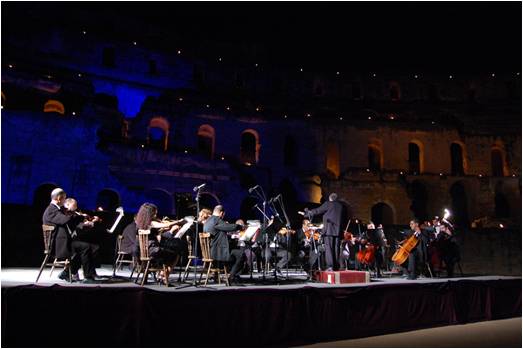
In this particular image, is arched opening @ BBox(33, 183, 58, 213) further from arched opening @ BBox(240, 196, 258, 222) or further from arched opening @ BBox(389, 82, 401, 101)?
arched opening @ BBox(389, 82, 401, 101)

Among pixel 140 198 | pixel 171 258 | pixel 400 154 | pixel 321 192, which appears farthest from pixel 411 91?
pixel 171 258

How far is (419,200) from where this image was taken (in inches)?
1192

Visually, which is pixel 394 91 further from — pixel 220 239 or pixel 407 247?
pixel 220 239

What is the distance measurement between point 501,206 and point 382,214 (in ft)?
31.3

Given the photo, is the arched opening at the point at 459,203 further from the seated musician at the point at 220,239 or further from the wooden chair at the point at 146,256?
the wooden chair at the point at 146,256

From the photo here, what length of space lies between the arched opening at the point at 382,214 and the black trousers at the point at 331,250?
21.1 metres

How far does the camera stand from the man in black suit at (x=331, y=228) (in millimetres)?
9203

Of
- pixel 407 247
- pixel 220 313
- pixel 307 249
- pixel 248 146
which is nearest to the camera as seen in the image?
pixel 220 313

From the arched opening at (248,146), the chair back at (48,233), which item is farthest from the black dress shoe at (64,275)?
the arched opening at (248,146)

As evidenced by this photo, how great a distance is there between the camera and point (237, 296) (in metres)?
6.43

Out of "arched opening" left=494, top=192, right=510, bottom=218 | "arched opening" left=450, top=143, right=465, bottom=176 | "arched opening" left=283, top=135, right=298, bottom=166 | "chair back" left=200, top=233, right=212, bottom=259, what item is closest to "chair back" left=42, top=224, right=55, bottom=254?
"chair back" left=200, top=233, right=212, bottom=259

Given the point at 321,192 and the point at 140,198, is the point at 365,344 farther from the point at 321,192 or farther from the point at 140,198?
the point at 321,192

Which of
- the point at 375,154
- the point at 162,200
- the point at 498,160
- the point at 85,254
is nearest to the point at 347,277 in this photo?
the point at 85,254

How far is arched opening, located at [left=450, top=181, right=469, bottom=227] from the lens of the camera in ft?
99.3
